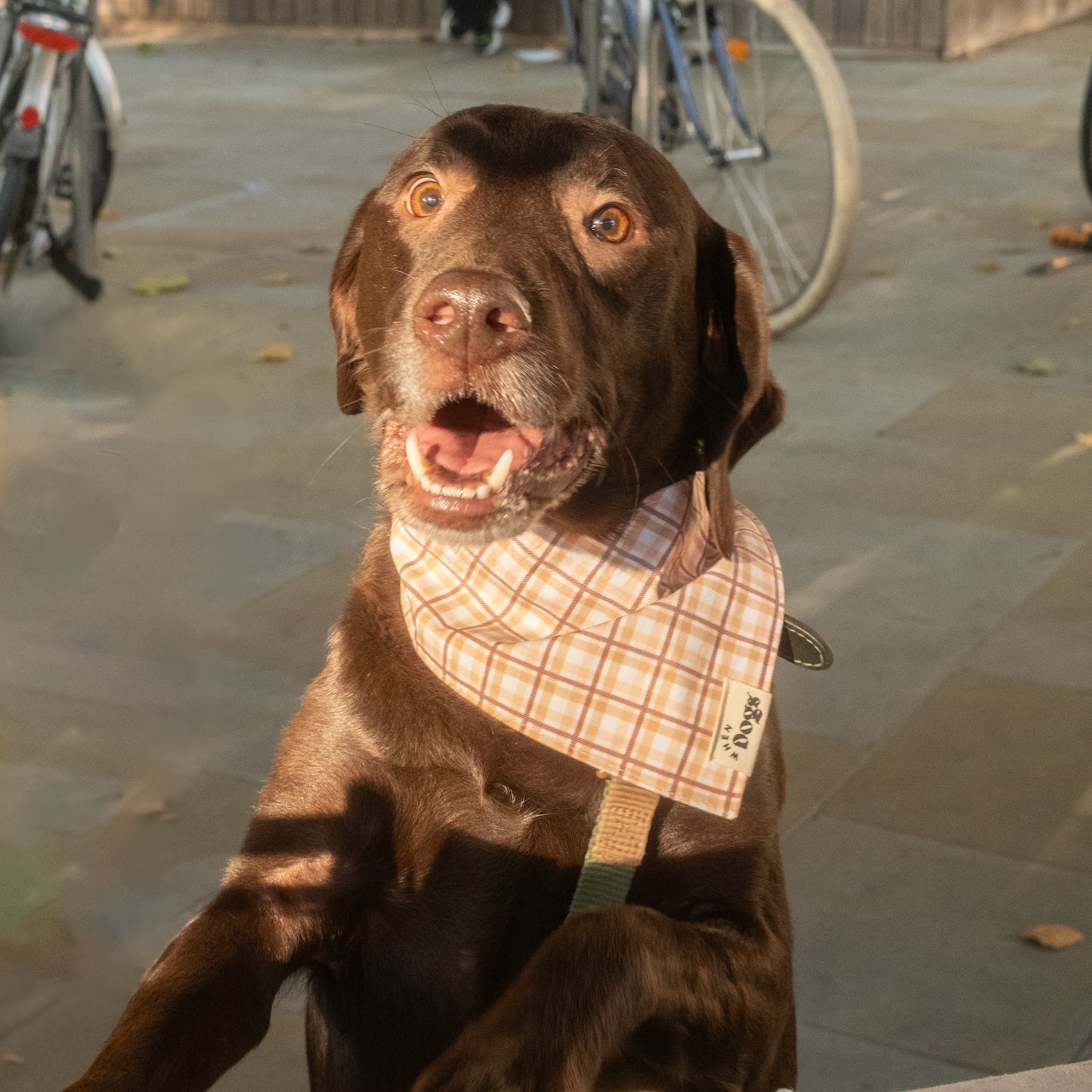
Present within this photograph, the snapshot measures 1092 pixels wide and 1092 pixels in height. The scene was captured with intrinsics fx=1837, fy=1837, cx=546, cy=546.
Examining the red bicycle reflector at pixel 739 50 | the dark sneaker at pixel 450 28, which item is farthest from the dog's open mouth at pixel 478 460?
the dark sneaker at pixel 450 28

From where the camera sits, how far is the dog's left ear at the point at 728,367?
2.79 metres

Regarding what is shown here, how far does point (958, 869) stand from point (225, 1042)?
1.92 metres

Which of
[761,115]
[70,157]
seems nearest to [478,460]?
[761,115]

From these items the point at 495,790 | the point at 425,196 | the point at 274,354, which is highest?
the point at 425,196

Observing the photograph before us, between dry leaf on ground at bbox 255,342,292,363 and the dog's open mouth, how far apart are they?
4.58 m

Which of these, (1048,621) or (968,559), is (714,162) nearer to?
(968,559)

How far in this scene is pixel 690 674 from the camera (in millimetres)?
2723

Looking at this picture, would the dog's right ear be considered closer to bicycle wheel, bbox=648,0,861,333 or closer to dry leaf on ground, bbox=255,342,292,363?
bicycle wheel, bbox=648,0,861,333

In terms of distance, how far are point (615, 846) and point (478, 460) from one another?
574mm

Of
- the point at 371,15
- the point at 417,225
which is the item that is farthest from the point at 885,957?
the point at 371,15

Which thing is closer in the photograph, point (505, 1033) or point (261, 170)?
point (505, 1033)

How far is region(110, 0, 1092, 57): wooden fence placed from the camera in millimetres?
14438

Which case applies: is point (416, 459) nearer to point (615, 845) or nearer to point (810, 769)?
point (615, 845)

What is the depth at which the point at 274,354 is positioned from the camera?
23.6ft
